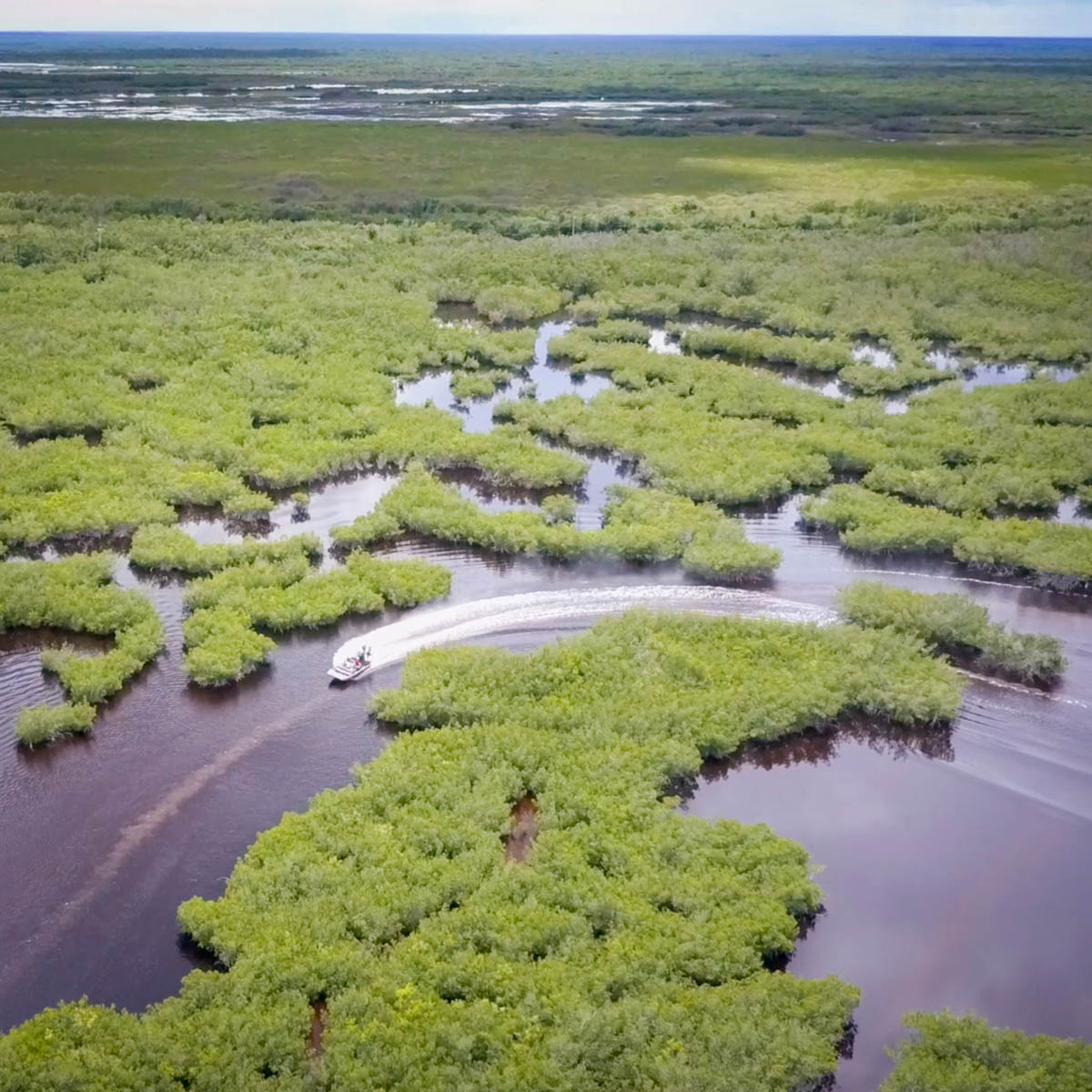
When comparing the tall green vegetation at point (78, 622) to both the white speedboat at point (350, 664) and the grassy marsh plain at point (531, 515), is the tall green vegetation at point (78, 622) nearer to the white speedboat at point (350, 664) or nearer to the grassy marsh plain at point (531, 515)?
the grassy marsh plain at point (531, 515)

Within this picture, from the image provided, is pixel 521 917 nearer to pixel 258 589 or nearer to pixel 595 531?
pixel 258 589

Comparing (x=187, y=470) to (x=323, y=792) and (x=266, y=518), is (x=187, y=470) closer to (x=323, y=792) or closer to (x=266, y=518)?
(x=266, y=518)

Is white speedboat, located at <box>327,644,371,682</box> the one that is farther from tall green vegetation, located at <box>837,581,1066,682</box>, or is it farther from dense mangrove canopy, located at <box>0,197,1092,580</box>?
tall green vegetation, located at <box>837,581,1066,682</box>

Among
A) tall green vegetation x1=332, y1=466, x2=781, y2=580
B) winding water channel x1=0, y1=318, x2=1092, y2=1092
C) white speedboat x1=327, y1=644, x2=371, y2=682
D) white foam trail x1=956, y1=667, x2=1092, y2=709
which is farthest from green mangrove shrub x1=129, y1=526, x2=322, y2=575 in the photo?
white foam trail x1=956, y1=667, x2=1092, y2=709

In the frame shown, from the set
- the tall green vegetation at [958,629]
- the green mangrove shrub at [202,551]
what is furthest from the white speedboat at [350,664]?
the tall green vegetation at [958,629]

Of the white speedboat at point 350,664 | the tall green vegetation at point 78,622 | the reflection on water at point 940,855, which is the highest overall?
the tall green vegetation at point 78,622

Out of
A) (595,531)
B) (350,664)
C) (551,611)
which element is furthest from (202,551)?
(595,531)
